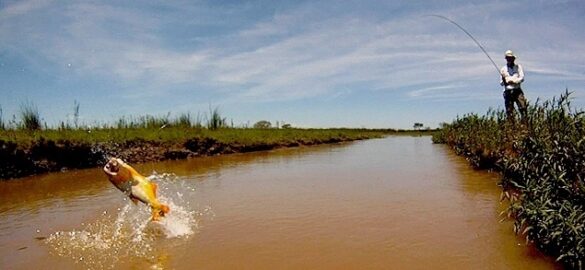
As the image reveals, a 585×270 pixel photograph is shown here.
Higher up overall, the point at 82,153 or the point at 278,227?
the point at 82,153

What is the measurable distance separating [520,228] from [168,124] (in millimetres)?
16598

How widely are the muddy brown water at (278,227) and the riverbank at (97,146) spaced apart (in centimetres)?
196

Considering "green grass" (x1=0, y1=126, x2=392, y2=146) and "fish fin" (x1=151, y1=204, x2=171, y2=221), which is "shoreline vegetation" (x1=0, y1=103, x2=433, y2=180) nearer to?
"green grass" (x1=0, y1=126, x2=392, y2=146)

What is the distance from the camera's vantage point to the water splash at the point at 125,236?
14.6ft

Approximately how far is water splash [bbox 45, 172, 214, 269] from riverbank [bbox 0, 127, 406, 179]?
5.47 m

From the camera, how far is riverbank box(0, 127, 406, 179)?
10797 mm

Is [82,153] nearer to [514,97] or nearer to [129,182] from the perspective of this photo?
[129,182]

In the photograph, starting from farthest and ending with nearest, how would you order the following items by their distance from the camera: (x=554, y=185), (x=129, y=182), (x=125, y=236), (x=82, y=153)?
(x=82, y=153)
(x=129, y=182)
(x=125, y=236)
(x=554, y=185)

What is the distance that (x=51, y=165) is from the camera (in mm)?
11602

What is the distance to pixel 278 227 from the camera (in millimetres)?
5266

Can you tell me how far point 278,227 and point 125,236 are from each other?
1690 mm

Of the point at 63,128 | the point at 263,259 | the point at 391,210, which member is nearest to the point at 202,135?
the point at 63,128

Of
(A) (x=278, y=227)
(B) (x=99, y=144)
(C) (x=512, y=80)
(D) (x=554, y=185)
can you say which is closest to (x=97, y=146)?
(B) (x=99, y=144)

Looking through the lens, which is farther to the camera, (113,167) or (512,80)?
(512,80)
